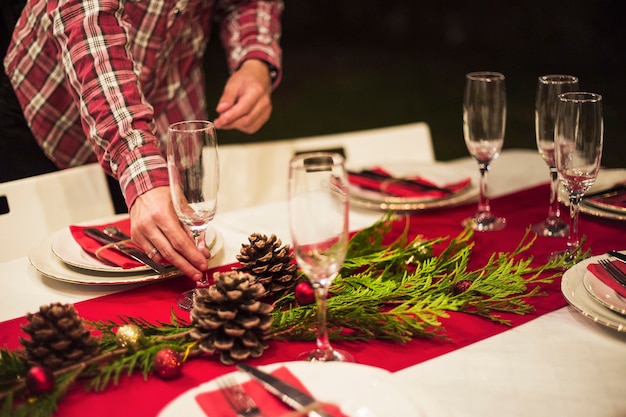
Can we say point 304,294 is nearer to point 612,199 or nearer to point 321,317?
point 321,317

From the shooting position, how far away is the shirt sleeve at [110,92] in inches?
54.1

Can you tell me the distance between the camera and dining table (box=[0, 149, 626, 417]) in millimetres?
923

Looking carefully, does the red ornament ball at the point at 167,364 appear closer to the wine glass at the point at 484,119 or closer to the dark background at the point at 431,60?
the wine glass at the point at 484,119

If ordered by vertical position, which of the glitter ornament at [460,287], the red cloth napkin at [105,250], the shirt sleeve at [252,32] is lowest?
the glitter ornament at [460,287]

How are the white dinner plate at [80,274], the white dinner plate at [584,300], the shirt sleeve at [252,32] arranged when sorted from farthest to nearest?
1. the shirt sleeve at [252,32]
2. the white dinner plate at [80,274]
3. the white dinner plate at [584,300]

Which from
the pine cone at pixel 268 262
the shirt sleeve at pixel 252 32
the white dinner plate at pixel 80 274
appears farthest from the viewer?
the shirt sleeve at pixel 252 32

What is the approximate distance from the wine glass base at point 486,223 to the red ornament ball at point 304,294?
1.68 ft

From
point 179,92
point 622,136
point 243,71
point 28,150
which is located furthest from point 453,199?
point 622,136

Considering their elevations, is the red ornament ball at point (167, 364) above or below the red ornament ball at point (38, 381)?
below

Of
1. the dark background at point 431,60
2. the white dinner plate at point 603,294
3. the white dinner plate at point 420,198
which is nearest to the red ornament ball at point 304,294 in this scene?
the white dinner plate at point 603,294

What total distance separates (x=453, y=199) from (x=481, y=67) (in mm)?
5373

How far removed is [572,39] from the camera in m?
6.23

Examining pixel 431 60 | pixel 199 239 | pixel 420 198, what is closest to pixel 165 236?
pixel 199 239

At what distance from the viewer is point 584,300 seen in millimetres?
→ 1132
